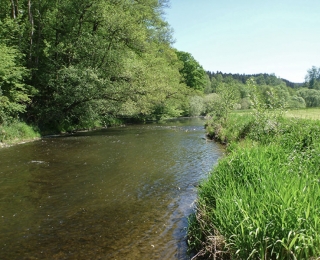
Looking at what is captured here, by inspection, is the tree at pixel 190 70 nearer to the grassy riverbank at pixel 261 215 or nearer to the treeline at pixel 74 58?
the treeline at pixel 74 58

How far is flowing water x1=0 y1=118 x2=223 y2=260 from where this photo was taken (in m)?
5.49

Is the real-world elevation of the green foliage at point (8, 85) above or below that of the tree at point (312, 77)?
below

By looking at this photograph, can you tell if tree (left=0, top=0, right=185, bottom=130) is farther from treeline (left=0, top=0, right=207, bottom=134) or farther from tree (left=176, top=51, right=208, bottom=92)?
tree (left=176, top=51, right=208, bottom=92)

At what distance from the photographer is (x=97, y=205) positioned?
777cm

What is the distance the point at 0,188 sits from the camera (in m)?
9.24

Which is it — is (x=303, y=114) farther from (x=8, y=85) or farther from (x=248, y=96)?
(x=8, y=85)

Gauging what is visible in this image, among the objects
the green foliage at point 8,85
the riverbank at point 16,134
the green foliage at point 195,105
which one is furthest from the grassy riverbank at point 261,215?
the green foliage at point 195,105

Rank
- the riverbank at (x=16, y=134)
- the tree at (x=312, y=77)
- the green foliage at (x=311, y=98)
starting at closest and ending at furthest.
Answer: the riverbank at (x=16, y=134), the green foliage at (x=311, y=98), the tree at (x=312, y=77)

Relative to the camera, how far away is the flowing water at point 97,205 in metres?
5.49

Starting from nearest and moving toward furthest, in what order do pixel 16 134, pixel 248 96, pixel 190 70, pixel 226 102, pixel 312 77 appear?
pixel 248 96 < pixel 16 134 < pixel 226 102 < pixel 190 70 < pixel 312 77

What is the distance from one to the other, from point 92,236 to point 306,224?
423 centimetres

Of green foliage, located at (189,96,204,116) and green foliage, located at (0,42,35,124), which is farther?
green foliage, located at (189,96,204,116)

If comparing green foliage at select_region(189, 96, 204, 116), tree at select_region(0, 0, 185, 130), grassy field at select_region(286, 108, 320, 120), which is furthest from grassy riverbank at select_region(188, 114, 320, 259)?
green foliage at select_region(189, 96, 204, 116)

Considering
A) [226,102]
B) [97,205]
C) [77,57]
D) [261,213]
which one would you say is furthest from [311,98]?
[261,213]
